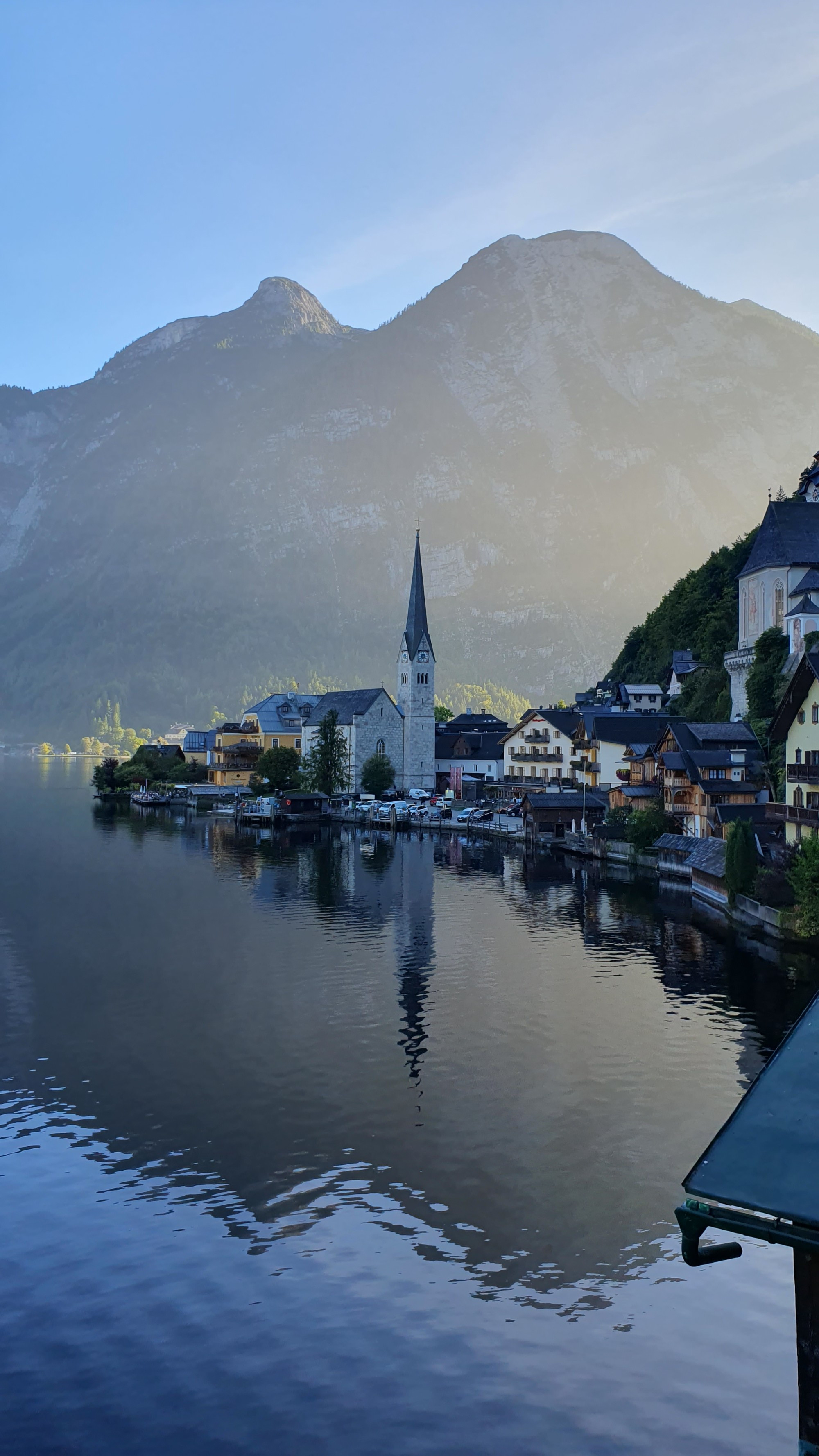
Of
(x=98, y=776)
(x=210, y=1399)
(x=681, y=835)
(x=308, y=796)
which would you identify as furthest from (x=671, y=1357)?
(x=98, y=776)

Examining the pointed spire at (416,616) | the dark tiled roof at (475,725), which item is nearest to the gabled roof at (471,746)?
the dark tiled roof at (475,725)

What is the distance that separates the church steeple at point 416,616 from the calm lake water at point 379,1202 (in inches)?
3474

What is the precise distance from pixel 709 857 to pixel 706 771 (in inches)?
344

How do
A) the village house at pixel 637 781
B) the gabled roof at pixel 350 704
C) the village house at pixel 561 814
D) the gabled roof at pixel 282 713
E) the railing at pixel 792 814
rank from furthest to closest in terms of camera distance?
1. the gabled roof at pixel 282 713
2. the gabled roof at pixel 350 704
3. the village house at pixel 561 814
4. the village house at pixel 637 781
5. the railing at pixel 792 814

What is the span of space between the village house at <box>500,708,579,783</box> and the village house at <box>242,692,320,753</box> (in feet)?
138

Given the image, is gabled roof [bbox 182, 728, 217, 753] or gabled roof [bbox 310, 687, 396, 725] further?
gabled roof [bbox 182, 728, 217, 753]

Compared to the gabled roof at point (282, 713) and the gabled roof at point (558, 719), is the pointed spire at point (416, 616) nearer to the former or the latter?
the gabled roof at point (282, 713)

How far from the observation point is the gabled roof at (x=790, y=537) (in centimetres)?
7675

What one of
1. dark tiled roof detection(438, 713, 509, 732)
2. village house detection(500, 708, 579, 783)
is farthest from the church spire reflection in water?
dark tiled roof detection(438, 713, 509, 732)

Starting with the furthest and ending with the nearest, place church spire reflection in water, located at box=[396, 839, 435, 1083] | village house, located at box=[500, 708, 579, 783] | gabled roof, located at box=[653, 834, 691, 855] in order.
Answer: village house, located at box=[500, 708, 579, 783]
gabled roof, located at box=[653, 834, 691, 855]
church spire reflection in water, located at box=[396, 839, 435, 1083]

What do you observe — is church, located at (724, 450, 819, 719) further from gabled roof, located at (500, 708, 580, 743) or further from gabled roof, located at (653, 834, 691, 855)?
gabled roof, located at (500, 708, 580, 743)

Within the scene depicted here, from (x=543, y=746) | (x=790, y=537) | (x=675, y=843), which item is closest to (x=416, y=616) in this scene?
(x=543, y=746)

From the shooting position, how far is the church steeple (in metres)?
132

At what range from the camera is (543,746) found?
345 feet
